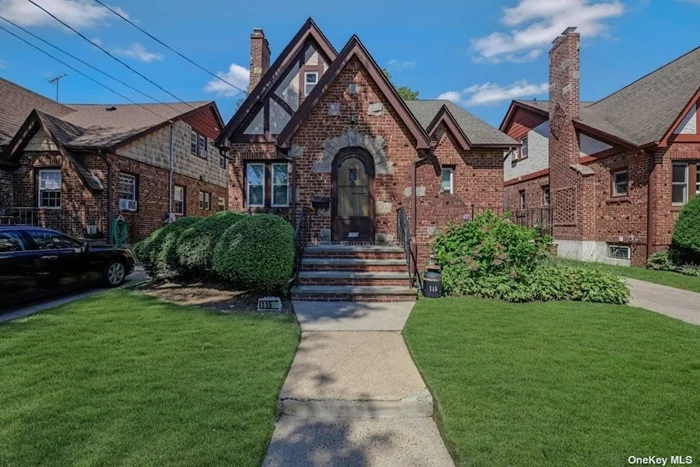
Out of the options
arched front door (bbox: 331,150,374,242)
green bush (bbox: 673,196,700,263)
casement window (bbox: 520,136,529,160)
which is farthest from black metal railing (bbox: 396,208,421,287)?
casement window (bbox: 520,136,529,160)

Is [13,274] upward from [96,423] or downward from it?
upward

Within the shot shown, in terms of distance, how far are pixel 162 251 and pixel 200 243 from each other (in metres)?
1.19

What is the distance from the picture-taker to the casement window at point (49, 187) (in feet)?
45.9

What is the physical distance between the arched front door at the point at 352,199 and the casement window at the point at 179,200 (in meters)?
11.7

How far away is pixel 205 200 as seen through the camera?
2164 centimetres

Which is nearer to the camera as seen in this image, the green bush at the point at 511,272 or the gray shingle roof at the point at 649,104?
the green bush at the point at 511,272

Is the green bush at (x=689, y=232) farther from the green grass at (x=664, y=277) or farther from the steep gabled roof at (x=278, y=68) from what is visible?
the steep gabled roof at (x=278, y=68)

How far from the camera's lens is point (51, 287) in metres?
7.24

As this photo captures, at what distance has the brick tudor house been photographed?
9805 millimetres

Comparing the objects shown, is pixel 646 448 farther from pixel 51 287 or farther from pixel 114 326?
pixel 51 287

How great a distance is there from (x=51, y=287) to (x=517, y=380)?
27.7ft

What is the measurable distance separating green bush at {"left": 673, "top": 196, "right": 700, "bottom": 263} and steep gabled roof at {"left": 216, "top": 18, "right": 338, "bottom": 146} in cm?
1201

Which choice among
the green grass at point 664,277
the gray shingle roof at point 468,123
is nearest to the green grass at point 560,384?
the green grass at point 664,277

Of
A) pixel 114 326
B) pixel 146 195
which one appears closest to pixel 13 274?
pixel 114 326
